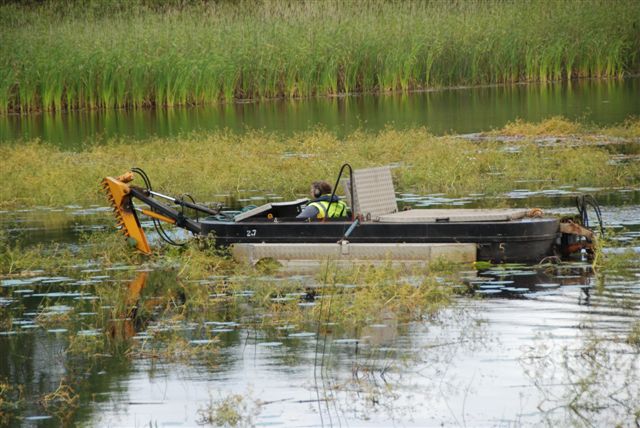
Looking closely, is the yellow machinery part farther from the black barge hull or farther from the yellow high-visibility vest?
the yellow high-visibility vest

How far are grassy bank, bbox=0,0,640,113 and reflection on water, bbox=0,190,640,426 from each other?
89.5 feet

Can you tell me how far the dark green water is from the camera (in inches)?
1430

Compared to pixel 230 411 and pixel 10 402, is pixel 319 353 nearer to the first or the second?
pixel 230 411

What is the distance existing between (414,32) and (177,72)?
8390mm

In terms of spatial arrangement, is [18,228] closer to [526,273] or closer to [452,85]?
[526,273]

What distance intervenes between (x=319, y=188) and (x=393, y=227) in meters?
1.37

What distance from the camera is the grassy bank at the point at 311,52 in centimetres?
4406

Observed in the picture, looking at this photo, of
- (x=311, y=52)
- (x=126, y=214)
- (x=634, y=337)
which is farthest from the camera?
(x=311, y=52)

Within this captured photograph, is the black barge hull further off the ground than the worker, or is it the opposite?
the worker

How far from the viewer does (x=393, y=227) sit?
17266mm

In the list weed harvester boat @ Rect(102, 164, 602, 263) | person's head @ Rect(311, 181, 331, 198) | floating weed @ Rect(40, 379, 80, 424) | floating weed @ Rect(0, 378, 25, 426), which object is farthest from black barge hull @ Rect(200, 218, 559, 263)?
floating weed @ Rect(40, 379, 80, 424)

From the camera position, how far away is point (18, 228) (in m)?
22.4

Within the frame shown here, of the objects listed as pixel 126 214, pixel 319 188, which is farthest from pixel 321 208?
pixel 126 214

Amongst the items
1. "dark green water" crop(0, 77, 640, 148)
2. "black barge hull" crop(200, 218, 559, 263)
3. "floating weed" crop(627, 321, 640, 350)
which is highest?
"black barge hull" crop(200, 218, 559, 263)
